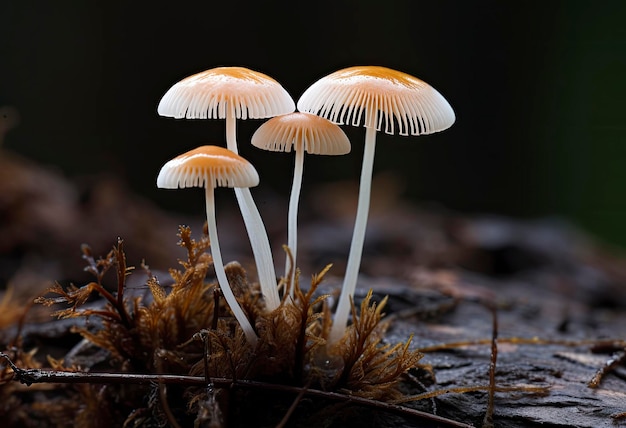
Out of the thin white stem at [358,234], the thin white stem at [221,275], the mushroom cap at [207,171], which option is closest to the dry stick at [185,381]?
the thin white stem at [221,275]

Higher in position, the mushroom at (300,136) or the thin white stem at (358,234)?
A: the mushroom at (300,136)

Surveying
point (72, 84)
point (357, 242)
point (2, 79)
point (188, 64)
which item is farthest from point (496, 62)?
point (357, 242)

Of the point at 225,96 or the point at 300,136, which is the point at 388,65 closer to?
the point at 300,136

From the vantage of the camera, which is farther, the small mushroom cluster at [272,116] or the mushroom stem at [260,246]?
the mushroom stem at [260,246]

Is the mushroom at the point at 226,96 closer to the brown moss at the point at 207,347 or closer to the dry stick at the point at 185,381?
the brown moss at the point at 207,347

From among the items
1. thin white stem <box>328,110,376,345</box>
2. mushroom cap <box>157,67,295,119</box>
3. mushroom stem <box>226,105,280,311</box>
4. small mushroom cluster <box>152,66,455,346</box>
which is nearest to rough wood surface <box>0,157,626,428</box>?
thin white stem <box>328,110,376,345</box>

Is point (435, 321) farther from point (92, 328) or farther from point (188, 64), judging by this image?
point (188, 64)

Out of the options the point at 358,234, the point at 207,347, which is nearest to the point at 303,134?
the point at 358,234

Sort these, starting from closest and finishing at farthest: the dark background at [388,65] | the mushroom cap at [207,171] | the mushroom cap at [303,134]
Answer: the mushroom cap at [207,171] → the mushroom cap at [303,134] → the dark background at [388,65]
